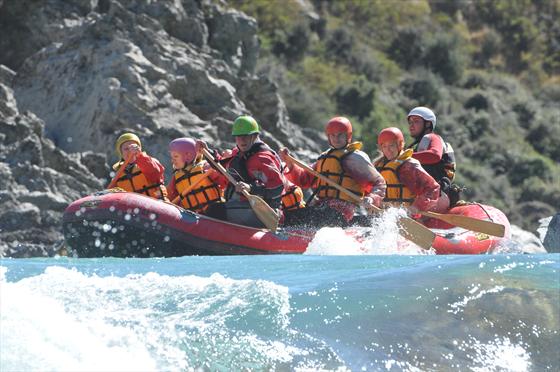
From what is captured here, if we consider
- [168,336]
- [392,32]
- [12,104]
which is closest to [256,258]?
[168,336]

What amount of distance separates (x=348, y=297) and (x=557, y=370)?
5.19ft

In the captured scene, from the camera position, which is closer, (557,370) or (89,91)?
(557,370)

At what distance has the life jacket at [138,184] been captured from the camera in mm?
12500

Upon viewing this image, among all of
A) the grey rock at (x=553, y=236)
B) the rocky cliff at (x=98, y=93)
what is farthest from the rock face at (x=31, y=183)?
the grey rock at (x=553, y=236)

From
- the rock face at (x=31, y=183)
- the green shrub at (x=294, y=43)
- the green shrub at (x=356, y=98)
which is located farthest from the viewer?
the green shrub at (x=294, y=43)

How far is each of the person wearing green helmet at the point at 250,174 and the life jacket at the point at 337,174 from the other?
539 mm

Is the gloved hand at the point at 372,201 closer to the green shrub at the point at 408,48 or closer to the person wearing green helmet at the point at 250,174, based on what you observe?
the person wearing green helmet at the point at 250,174

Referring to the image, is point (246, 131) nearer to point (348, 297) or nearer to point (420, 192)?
point (420, 192)

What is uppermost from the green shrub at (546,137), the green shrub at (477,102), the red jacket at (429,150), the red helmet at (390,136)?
the red helmet at (390,136)

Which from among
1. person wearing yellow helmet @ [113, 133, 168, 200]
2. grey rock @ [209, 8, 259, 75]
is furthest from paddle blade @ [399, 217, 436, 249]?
grey rock @ [209, 8, 259, 75]

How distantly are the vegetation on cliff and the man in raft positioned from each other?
14709 millimetres

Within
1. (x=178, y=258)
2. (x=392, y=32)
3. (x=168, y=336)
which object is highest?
(x=168, y=336)

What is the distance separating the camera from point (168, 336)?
7.47 metres

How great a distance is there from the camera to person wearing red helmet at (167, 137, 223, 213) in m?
12.1
